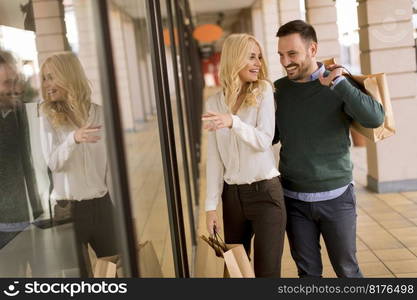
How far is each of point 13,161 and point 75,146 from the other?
0.24m

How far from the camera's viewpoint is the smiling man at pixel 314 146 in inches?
102

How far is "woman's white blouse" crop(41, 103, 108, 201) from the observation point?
1617 millimetres

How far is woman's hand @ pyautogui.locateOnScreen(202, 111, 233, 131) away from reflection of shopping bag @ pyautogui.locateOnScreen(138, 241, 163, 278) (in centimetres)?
52

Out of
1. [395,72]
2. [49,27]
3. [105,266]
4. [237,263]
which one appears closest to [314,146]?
[237,263]

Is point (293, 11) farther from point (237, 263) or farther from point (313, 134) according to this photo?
point (237, 263)

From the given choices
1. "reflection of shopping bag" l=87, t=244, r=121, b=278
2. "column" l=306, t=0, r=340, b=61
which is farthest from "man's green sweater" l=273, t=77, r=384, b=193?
"column" l=306, t=0, r=340, b=61

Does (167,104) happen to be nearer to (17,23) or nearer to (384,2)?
(17,23)

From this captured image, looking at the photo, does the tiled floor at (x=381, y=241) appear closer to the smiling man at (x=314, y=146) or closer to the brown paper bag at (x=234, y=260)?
the brown paper bag at (x=234, y=260)

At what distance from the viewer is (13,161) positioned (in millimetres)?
1725

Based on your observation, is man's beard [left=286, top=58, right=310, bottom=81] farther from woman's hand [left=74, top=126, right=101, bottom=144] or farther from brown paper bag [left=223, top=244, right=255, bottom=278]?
woman's hand [left=74, top=126, right=101, bottom=144]

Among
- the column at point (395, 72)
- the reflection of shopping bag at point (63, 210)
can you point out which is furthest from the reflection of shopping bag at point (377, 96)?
the column at point (395, 72)

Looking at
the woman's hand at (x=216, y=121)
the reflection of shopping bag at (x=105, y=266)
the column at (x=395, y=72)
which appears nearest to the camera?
the reflection of shopping bag at (x=105, y=266)

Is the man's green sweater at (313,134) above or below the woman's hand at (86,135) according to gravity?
below

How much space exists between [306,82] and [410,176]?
13.3 ft
